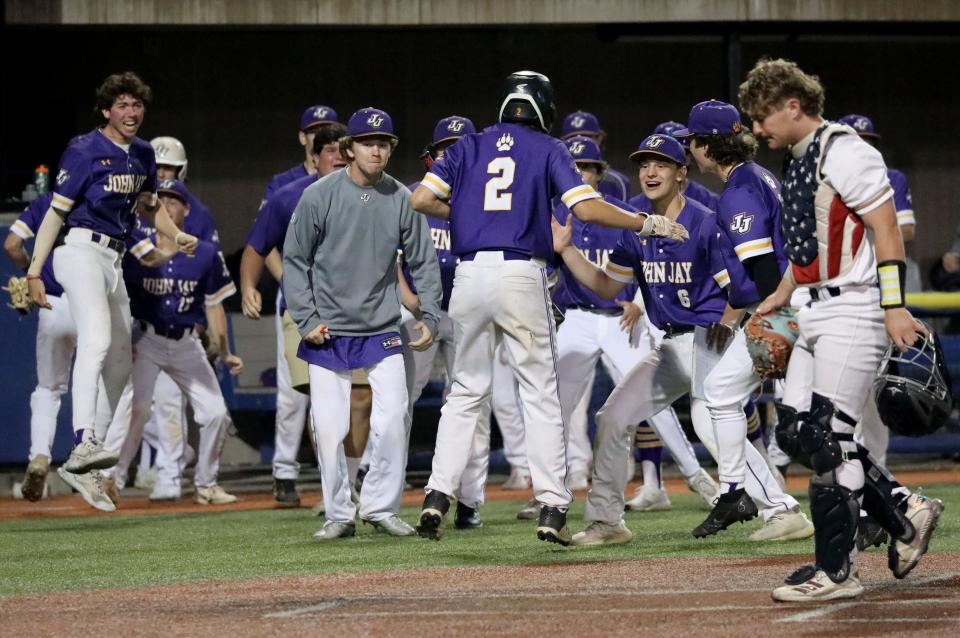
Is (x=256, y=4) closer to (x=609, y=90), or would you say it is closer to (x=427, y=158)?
(x=609, y=90)

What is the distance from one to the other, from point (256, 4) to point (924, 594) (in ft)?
34.0

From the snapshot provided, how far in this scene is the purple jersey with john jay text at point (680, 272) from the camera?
7.93 m

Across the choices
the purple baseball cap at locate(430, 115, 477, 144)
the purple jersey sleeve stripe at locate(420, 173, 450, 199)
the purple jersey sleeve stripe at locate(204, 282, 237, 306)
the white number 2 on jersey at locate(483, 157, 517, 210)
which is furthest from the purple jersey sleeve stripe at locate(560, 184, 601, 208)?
the purple jersey sleeve stripe at locate(204, 282, 237, 306)

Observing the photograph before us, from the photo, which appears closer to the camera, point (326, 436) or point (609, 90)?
point (326, 436)

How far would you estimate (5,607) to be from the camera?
19.3 feet

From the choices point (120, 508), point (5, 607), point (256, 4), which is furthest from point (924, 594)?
point (256, 4)

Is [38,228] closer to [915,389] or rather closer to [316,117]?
[316,117]

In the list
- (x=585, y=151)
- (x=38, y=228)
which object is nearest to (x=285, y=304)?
(x=38, y=228)

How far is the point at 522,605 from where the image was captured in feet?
18.1

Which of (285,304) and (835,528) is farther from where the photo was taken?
(285,304)

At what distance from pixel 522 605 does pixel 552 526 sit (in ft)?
4.98

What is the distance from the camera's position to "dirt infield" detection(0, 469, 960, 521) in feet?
35.3

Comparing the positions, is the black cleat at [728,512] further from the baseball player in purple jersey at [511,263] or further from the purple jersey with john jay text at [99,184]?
the purple jersey with john jay text at [99,184]

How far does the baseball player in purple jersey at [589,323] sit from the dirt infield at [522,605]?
12.8ft
